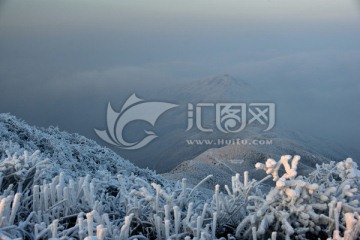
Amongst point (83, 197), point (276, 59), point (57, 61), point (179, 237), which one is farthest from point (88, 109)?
point (179, 237)

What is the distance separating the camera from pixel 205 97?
4.57 meters

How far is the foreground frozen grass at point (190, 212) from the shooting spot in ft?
5.13

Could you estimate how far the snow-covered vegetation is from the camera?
61.7 inches

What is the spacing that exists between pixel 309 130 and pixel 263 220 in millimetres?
3090

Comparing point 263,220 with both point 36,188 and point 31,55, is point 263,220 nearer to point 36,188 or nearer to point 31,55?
point 36,188

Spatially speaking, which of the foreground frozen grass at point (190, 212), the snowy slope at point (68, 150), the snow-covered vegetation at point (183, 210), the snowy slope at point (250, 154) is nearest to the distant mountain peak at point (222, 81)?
the snowy slope at point (250, 154)

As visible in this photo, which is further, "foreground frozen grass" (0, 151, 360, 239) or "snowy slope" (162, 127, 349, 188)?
"snowy slope" (162, 127, 349, 188)

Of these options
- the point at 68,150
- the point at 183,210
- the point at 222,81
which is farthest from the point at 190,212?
the point at 222,81

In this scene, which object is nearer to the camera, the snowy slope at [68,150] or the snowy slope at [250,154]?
the snowy slope at [68,150]

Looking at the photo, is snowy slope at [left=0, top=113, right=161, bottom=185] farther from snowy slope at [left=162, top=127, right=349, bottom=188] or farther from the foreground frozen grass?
the foreground frozen grass

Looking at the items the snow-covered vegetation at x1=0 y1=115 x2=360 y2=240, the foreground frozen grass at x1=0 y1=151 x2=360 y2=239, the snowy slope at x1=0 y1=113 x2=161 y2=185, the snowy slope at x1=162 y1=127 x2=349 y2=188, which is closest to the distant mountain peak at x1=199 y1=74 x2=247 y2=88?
the snowy slope at x1=162 y1=127 x2=349 y2=188

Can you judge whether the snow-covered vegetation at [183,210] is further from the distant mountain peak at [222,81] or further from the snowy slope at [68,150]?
the distant mountain peak at [222,81]

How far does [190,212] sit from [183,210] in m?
0.25

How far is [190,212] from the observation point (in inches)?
65.7
